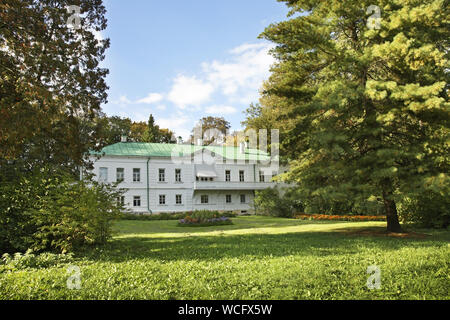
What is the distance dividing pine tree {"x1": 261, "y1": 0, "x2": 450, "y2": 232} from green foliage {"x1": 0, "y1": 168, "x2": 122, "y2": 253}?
695 cm

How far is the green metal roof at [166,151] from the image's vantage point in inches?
1439

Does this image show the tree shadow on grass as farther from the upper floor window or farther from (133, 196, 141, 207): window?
the upper floor window

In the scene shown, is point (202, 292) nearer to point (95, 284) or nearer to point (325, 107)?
point (95, 284)

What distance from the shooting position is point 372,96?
1022 cm

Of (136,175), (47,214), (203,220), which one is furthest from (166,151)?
(47,214)

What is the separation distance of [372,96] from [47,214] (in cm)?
993

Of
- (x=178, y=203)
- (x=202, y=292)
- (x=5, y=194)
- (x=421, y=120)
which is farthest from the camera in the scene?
(x=178, y=203)

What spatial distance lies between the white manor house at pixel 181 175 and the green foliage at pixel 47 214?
84.4ft

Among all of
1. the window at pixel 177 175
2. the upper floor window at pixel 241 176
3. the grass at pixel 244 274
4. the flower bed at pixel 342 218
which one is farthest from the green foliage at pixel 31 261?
the upper floor window at pixel 241 176

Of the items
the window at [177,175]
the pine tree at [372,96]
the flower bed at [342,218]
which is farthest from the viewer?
the window at [177,175]

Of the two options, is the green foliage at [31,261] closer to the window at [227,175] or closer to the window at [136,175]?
the window at [136,175]
